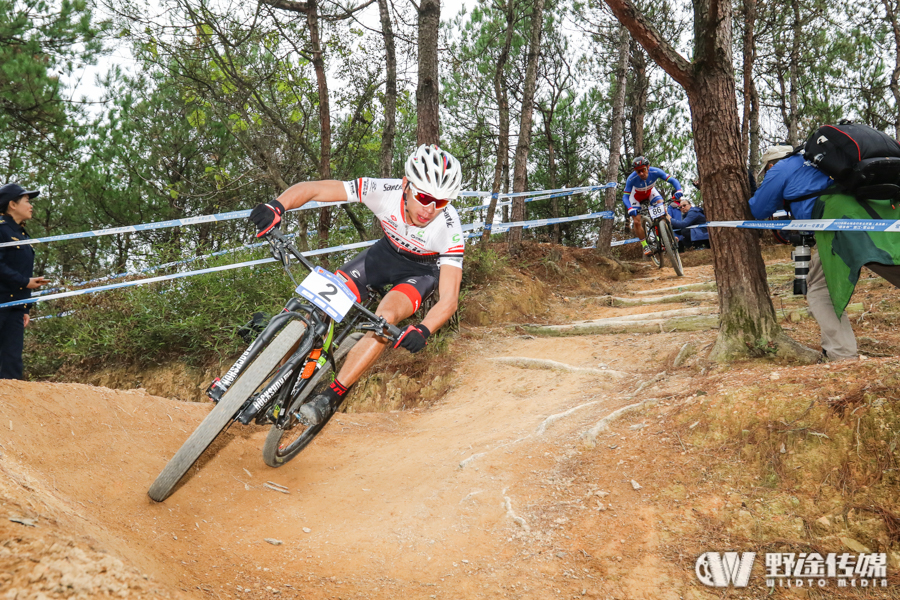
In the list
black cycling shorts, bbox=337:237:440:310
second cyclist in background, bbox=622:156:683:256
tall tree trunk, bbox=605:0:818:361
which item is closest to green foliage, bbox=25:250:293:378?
black cycling shorts, bbox=337:237:440:310

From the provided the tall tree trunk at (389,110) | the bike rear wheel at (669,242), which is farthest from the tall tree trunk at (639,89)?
the tall tree trunk at (389,110)

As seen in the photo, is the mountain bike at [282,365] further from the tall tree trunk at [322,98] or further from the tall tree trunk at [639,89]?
the tall tree trunk at [639,89]

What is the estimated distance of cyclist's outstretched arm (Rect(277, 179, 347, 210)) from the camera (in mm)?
3527

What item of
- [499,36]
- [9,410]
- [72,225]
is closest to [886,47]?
[499,36]

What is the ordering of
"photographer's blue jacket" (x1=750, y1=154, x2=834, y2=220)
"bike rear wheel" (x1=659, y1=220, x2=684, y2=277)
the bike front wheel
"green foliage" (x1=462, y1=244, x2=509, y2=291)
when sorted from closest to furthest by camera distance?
"photographer's blue jacket" (x1=750, y1=154, x2=834, y2=220), "green foliage" (x1=462, y1=244, x2=509, y2=291), "bike rear wheel" (x1=659, y1=220, x2=684, y2=277), the bike front wheel

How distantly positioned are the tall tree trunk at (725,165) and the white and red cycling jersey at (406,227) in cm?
218

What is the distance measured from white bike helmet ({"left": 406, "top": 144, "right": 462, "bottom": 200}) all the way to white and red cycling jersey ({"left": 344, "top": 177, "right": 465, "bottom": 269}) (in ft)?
1.03

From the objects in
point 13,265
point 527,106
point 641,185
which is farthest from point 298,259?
point 641,185

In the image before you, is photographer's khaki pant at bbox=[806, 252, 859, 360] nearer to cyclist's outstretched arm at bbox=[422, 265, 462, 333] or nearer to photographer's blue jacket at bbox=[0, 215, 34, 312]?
cyclist's outstretched arm at bbox=[422, 265, 462, 333]

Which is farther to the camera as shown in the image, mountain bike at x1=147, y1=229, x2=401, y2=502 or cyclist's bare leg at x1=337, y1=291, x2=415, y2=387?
cyclist's bare leg at x1=337, y1=291, x2=415, y2=387

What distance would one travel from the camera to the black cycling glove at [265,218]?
3.22 metres

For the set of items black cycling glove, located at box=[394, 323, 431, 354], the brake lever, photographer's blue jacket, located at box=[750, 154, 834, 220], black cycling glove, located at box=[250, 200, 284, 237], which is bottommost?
black cycling glove, located at box=[394, 323, 431, 354]

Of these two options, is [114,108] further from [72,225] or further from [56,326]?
[56,326]

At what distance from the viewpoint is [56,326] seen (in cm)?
813
